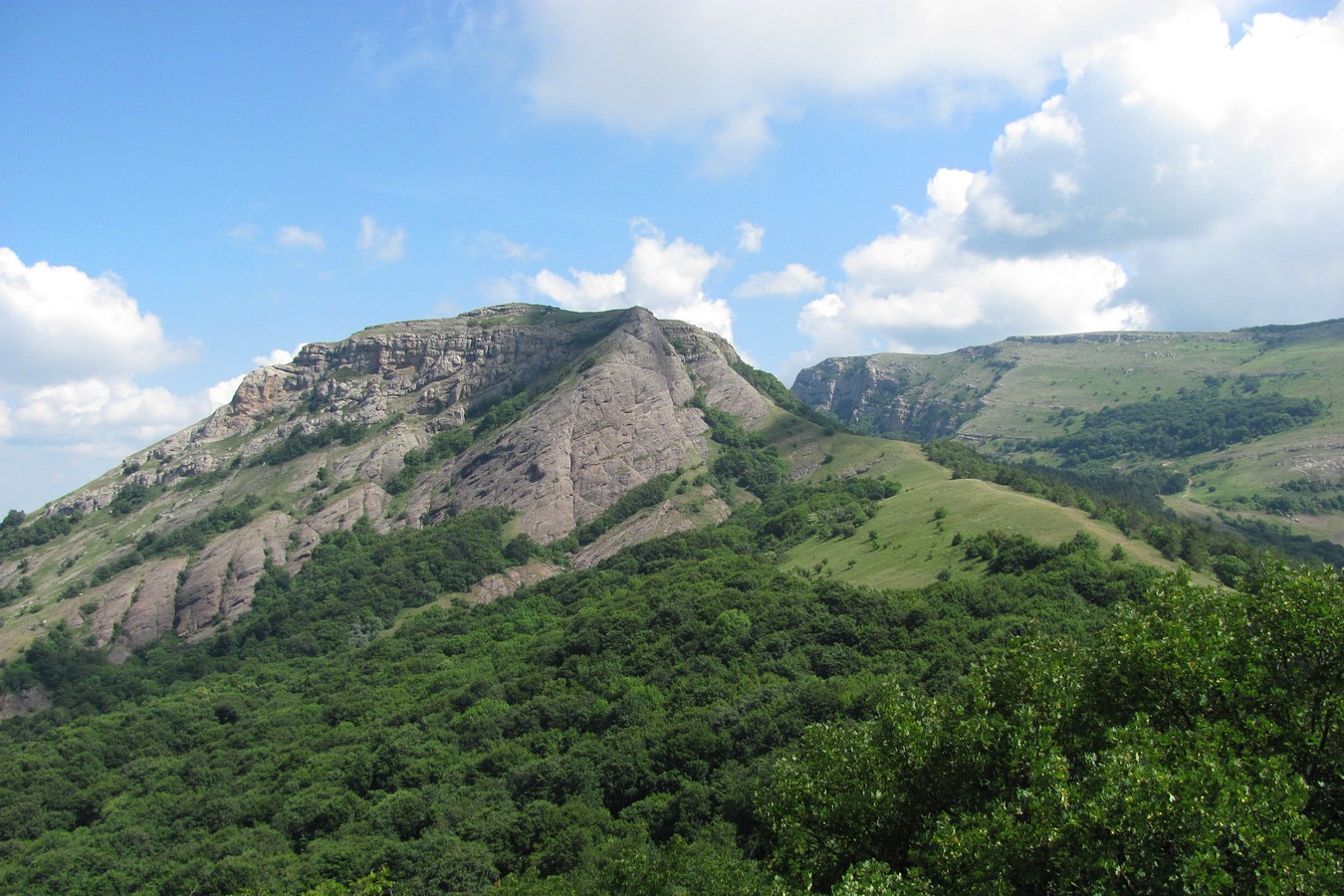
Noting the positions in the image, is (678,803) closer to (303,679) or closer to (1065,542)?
→ (1065,542)

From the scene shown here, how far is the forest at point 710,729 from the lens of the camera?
20391 mm

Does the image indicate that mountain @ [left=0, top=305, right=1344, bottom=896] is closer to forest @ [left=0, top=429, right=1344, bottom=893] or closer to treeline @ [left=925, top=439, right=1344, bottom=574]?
forest @ [left=0, top=429, right=1344, bottom=893]

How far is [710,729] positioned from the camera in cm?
7225

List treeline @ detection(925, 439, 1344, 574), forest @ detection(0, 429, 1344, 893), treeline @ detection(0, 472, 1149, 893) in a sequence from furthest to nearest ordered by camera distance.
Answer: treeline @ detection(925, 439, 1344, 574) < treeline @ detection(0, 472, 1149, 893) < forest @ detection(0, 429, 1344, 893)

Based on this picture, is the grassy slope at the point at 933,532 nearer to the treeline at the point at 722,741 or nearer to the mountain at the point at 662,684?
the mountain at the point at 662,684

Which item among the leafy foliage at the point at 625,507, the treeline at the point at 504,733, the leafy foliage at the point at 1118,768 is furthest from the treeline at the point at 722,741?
the leafy foliage at the point at 625,507

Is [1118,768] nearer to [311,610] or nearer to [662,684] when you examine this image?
[662,684]

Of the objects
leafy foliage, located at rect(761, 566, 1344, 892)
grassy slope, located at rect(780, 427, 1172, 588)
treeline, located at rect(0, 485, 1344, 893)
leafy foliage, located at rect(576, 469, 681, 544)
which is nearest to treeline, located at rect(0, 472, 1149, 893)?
treeline, located at rect(0, 485, 1344, 893)

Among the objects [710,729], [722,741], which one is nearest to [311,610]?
[710,729]

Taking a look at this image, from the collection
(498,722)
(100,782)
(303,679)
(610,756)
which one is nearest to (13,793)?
(100,782)

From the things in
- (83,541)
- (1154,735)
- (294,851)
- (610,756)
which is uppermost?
(83,541)

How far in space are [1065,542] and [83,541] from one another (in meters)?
220

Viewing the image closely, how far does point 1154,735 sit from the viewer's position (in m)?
20.9

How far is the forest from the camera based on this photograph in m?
20.4
